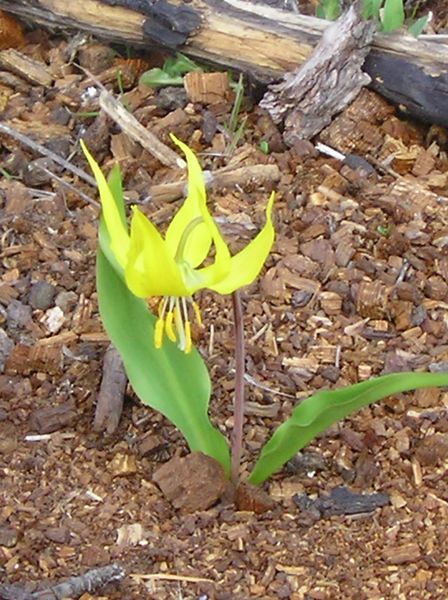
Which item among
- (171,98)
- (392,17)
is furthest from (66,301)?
(392,17)

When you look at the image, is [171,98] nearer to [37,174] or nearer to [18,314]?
[37,174]

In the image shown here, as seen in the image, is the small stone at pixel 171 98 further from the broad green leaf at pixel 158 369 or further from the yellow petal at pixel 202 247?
the yellow petal at pixel 202 247

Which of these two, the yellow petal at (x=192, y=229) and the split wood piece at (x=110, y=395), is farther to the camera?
the split wood piece at (x=110, y=395)

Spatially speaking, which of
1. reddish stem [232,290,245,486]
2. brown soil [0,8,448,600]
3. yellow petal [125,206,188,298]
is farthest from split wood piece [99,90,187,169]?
→ yellow petal [125,206,188,298]

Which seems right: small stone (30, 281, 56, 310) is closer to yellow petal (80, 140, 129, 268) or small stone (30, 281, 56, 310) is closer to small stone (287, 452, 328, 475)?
small stone (287, 452, 328, 475)

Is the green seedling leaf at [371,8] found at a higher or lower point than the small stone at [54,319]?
higher

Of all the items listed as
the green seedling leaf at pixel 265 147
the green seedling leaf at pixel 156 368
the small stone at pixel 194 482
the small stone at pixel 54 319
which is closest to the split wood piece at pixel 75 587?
the small stone at pixel 194 482

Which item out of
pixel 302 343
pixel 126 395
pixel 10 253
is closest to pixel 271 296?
pixel 302 343
